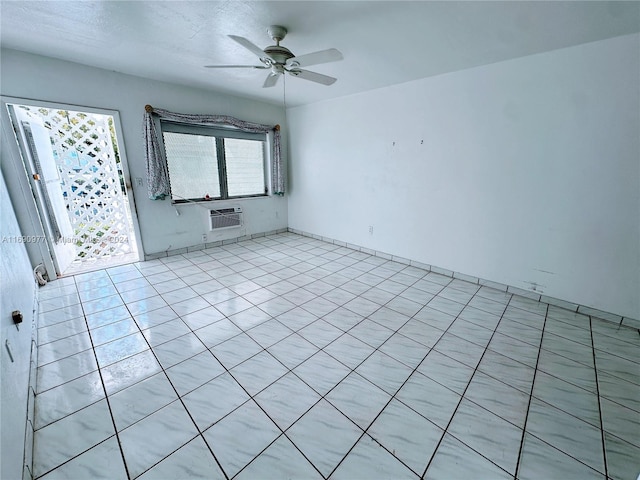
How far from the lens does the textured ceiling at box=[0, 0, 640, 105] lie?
68.7 inches

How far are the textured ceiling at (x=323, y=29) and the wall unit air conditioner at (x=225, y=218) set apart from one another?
6.80ft

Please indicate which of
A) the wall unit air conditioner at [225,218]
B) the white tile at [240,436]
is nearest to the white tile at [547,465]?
the white tile at [240,436]

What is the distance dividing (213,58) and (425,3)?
2050 mm

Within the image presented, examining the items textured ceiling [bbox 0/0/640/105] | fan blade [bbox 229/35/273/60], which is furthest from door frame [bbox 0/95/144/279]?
fan blade [bbox 229/35/273/60]

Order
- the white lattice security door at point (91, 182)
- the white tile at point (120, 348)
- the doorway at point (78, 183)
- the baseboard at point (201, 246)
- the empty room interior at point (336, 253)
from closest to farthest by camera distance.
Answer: the empty room interior at point (336, 253) < the white tile at point (120, 348) < the doorway at point (78, 183) < the white lattice security door at point (91, 182) < the baseboard at point (201, 246)

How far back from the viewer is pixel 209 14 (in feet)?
6.05

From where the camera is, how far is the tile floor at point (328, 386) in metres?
1.24

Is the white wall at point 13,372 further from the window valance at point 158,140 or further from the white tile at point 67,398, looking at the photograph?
the window valance at point 158,140

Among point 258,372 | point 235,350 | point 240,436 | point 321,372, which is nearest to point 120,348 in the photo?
point 235,350

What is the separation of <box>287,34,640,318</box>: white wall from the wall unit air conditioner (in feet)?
7.10

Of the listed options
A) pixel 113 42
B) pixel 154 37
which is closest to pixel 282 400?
pixel 154 37

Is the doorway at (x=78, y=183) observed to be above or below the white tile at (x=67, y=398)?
above

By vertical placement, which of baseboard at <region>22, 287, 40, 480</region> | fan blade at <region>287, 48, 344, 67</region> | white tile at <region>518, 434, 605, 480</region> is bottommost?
white tile at <region>518, 434, 605, 480</region>

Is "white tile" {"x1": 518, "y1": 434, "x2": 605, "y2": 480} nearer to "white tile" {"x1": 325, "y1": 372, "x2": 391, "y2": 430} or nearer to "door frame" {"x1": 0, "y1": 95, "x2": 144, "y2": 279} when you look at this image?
"white tile" {"x1": 325, "y1": 372, "x2": 391, "y2": 430}
